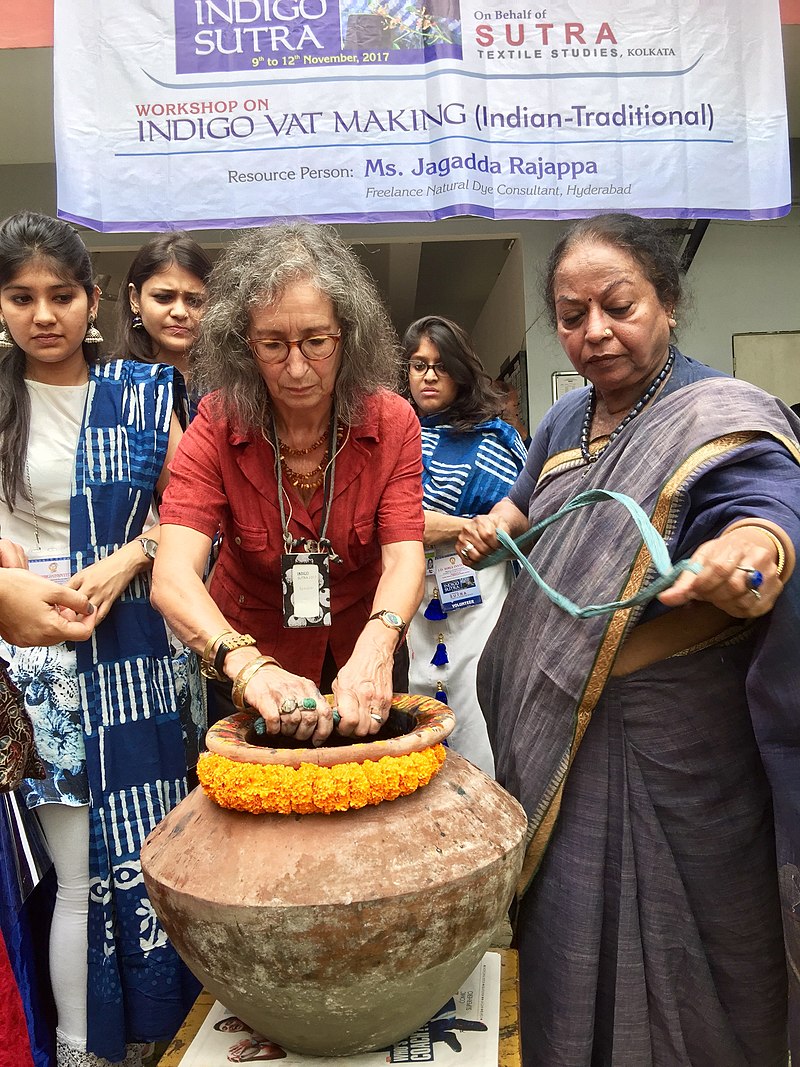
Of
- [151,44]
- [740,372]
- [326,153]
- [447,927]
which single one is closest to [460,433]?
[326,153]

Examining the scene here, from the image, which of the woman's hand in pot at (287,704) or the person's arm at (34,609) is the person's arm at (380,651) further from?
the person's arm at (34,609)

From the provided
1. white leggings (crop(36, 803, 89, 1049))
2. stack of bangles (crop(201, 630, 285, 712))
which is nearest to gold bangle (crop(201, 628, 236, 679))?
stack of bangles (crop(201, 630, 285, 712))

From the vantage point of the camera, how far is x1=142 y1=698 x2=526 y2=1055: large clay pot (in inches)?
47.5

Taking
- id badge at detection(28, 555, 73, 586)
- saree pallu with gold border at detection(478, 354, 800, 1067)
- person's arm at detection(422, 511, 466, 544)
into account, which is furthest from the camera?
person's arm at detection(422, 511, 466, 544)

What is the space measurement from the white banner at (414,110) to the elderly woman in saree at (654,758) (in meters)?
1.74

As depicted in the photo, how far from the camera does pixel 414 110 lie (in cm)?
327

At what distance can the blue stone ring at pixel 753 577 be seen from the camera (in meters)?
1.32

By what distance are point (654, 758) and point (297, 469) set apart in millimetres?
926

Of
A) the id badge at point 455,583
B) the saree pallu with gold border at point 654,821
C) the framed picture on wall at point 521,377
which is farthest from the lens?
the framed picture on wall at point 521,377

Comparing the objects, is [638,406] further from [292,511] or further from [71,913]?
[71,913]

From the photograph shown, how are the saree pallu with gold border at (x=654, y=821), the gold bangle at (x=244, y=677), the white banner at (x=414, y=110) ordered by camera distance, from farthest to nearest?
the white banner at (x=414, y=110) < the saree pallu with gold border at (x=654, y=821) < the gold bangle at (x=244, y=677)

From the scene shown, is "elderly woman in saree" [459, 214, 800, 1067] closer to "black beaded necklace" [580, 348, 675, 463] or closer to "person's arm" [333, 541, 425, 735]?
"black beaded necklace" [580, 348, 675, 463]

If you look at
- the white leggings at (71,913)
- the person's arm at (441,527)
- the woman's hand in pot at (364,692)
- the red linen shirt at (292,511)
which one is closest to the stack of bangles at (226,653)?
the woman's hand in pot at (364,692)

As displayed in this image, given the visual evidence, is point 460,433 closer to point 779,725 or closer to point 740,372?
point 779,725
